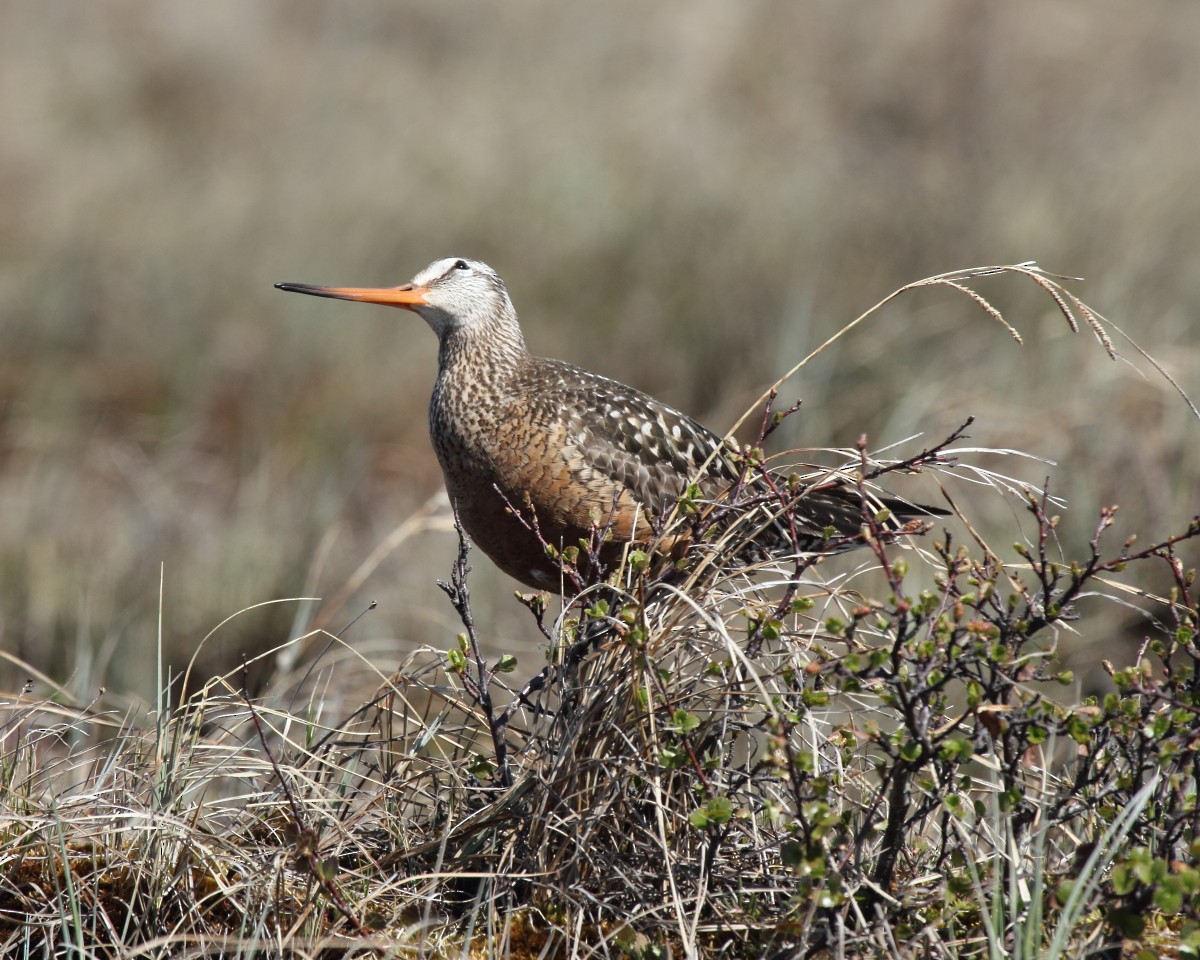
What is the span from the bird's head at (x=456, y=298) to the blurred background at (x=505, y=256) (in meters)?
0.98

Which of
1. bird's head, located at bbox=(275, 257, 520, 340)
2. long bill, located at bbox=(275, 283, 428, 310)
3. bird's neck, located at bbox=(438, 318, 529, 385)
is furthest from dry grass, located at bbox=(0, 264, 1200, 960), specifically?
bird's head, located at bbox=(275, 257, 520, 340)

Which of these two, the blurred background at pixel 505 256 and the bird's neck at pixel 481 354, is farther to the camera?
the blurred background at pixel 505 256

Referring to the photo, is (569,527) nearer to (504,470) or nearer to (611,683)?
(504,470)

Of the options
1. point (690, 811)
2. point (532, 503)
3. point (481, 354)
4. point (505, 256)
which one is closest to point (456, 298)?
point (481, 354)

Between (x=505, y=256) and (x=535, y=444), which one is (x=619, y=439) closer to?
(x=535, y=444)

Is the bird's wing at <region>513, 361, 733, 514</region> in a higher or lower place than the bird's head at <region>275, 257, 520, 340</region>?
lower

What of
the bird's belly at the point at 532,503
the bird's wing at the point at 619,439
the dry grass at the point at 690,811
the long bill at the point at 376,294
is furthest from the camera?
the long bill at the point at 376,294

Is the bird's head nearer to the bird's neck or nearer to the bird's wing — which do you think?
the bird's neck

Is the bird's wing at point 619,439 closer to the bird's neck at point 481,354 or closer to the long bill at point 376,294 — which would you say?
the bird's neck at point 481,354

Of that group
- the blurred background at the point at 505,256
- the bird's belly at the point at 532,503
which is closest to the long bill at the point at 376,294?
the bird's belly at the point at 532,503

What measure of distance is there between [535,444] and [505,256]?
8358mm

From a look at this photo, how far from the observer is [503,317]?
4996mm

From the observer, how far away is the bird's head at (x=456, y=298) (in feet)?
16.0

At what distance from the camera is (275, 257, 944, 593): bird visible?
419cm
